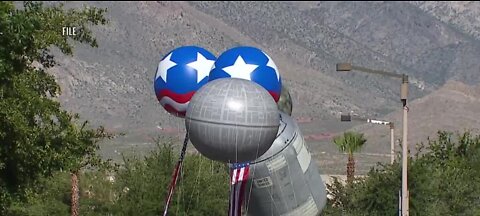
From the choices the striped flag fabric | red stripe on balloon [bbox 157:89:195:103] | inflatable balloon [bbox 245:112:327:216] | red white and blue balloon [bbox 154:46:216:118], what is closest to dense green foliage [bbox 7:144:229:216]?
inflatable balloon [bbox 245:112:327:216]

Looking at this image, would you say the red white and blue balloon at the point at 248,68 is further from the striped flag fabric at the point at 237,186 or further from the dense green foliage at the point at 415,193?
the dense green foliage at the point at 415,193

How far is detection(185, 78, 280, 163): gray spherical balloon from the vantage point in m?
18.5

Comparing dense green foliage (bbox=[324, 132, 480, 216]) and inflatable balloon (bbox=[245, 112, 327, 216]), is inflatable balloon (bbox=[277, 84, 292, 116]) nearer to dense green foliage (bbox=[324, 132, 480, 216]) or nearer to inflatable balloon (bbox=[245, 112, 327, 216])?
inflatable balloon (bbox=[245, 112, 327, 216])

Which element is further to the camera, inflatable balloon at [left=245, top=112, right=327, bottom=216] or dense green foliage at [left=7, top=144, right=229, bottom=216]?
dense green foliage at [left=7, top=144, right=229, bottom=216]

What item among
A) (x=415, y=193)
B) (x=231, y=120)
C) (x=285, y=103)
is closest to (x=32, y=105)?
(x=231, y=120)

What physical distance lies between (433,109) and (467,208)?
13476cm

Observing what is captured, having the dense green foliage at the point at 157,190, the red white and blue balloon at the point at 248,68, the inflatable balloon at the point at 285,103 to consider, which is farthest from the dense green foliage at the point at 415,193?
the red white and blue balloon at the point at 248,68

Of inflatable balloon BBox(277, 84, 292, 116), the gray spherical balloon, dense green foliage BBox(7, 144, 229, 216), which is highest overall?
inflatable balloon BBox(277, 84, 292, 116)

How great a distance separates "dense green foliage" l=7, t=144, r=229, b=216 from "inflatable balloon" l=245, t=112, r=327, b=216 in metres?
12.8

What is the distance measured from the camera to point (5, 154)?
850 inches

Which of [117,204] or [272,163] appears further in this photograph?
[117,204]

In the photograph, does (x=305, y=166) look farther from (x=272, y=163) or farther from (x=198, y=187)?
(x=198, y=187)

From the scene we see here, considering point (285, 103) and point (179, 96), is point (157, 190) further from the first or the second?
point (179, 96)

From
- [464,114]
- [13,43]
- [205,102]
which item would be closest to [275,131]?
[205,102]
